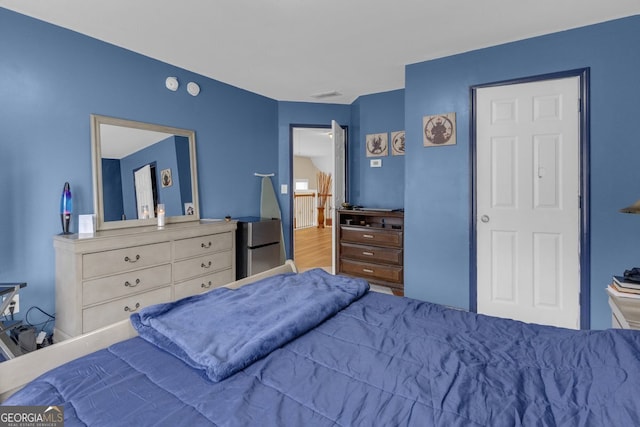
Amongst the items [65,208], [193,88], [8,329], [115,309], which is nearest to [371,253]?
[115,309]

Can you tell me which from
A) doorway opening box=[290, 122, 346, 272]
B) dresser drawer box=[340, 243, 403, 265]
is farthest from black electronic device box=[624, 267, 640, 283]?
doorway opening box=[290, 122, 346, 272]

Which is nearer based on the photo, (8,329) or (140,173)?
(8,329)

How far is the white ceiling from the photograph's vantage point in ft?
7.20

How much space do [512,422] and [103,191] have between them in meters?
3.06

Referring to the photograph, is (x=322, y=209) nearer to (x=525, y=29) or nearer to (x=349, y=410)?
(x=525, y=29)

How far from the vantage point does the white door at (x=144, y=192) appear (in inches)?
115

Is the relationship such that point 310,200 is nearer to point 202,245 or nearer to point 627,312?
point 202,245

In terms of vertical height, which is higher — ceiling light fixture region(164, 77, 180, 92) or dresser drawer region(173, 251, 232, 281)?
ceiling light fixture region(164, 77, 180, 92)

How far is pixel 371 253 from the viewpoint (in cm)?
377

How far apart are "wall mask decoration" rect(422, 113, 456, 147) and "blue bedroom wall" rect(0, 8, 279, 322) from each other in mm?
2540

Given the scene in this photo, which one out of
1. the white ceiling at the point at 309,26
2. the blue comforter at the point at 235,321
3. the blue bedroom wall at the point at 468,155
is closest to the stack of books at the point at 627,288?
the blue bedroom wall at the point at 468,155

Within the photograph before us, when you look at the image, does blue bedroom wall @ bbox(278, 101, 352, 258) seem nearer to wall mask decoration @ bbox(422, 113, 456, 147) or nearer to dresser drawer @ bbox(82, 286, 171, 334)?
wall mask decoration @ bbox(422, 113, 456, 147)

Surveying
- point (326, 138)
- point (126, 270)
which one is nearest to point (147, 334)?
point (126, 270)

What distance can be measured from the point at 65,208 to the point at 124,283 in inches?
27.8
